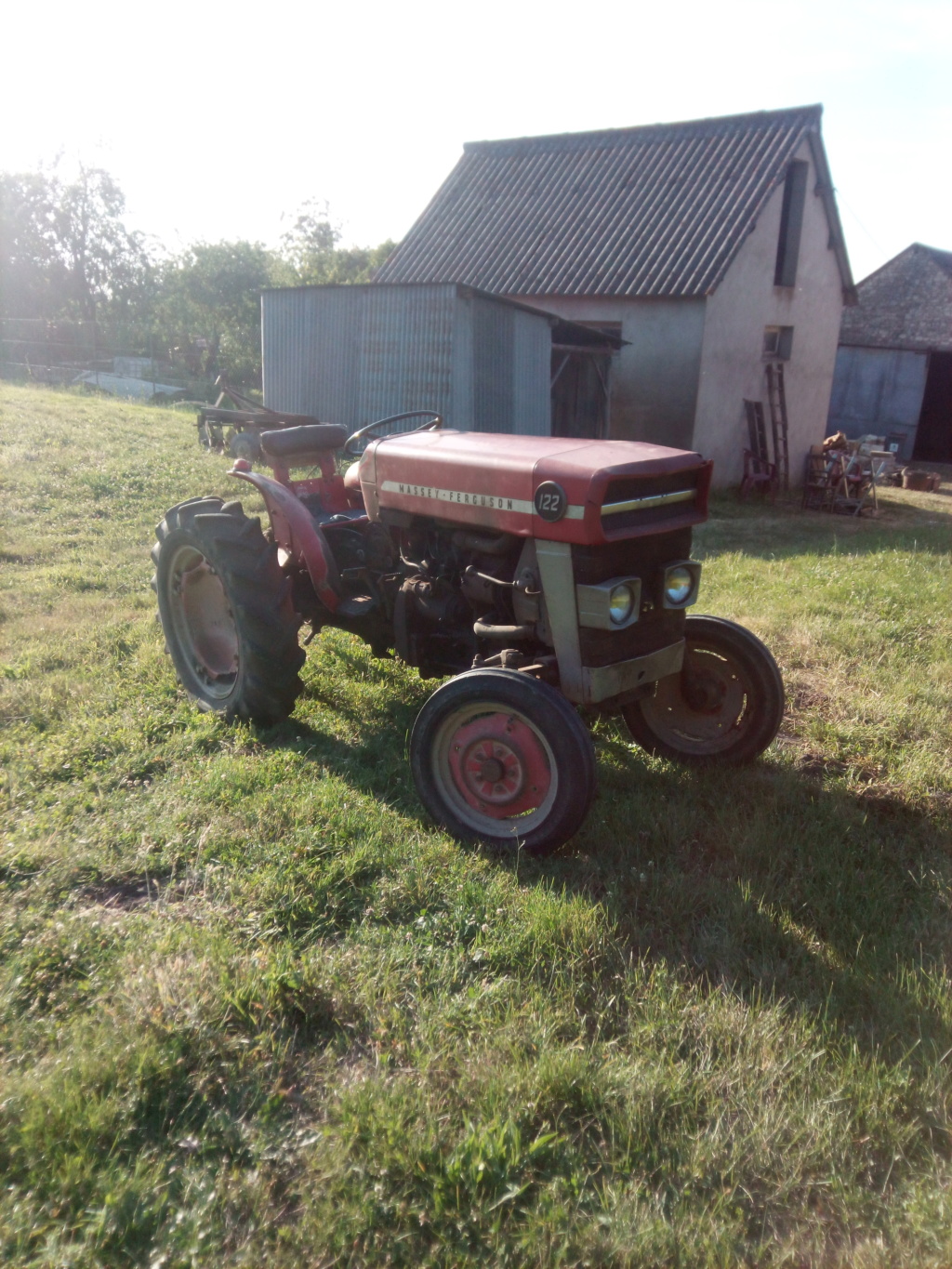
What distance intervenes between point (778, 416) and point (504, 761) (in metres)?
14.1

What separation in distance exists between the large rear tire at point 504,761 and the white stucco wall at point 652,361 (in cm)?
1109

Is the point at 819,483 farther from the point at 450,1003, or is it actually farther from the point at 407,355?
the point at 450,1003

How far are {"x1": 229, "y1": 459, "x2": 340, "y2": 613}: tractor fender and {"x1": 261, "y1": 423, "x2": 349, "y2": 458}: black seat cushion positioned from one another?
0.22 metres

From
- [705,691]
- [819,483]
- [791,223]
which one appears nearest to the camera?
[705,691]

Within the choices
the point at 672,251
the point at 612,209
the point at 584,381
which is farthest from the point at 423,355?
the point at 612,209

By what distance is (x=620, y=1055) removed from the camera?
232cm

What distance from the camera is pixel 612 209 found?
1470 cm

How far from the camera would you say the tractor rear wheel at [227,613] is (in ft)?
13.6

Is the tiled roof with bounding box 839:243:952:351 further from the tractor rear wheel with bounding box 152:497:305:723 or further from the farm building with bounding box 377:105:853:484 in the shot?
the tractor rear wheel with bounding box 152:497:305:723

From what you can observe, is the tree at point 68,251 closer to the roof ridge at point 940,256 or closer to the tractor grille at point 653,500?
the roof ridge at point 940,256

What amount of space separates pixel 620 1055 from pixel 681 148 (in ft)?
51.3

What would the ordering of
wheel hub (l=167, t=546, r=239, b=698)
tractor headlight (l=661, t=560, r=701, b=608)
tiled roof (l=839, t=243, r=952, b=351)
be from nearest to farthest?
tractor headlight (l=661, t=560, r=701, b=608) → wheel hub (l=167, t=546, r=239, b=698) → tiled roof (l=839, t=243, r=952, b=351)

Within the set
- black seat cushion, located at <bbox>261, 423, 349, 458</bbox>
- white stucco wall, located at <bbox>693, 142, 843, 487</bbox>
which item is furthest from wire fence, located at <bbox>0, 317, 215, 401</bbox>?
black seat cushion, located at <bbox>261, 423, 349, 458</bbox>

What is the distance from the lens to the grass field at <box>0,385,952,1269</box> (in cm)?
194
